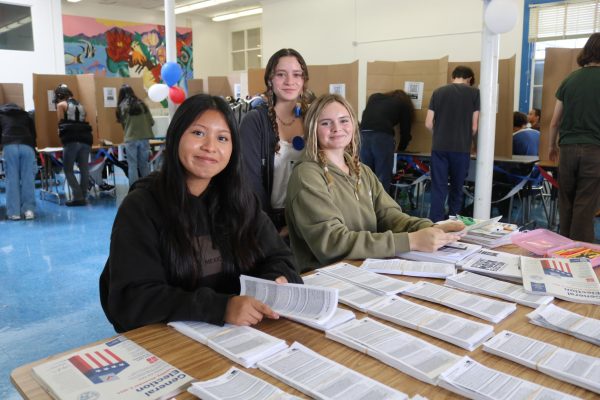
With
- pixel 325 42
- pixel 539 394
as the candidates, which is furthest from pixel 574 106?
pixel 325 42

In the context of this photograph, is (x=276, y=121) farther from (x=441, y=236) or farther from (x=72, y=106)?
(x=72, y=106)

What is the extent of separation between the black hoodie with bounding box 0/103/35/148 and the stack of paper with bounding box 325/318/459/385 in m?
5.21

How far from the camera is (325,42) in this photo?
10312mm

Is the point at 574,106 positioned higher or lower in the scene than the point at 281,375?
higher

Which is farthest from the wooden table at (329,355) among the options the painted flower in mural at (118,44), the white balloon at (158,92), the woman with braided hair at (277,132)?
the painted flower in mural at (118,44)

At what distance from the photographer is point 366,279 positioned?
1407 mm

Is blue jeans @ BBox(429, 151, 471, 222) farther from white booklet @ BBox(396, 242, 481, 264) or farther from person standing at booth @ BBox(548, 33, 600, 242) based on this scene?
white booklet @ BBox(396, 242, 481, 264)

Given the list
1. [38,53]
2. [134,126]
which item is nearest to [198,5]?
[38,53]

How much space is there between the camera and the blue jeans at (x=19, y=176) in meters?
5.27

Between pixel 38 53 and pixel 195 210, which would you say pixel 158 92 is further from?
pixel 38 53

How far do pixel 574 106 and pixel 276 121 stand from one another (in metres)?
2.26

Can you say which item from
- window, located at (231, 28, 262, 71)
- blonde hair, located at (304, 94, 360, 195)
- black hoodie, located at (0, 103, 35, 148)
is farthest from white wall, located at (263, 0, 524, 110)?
blonde hair, located at (304, 94, 360, 195)

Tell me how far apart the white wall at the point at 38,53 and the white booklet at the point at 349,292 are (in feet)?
31.2

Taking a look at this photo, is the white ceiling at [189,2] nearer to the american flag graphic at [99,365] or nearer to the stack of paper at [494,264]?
the stack of paper at [494,264]
